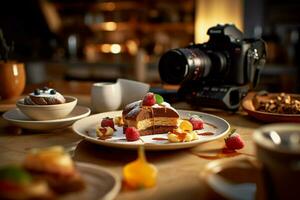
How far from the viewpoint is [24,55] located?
187 inches

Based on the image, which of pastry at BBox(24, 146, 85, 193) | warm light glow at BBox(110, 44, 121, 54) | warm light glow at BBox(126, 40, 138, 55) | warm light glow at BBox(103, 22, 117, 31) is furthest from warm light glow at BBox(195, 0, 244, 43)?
warm light glow at BBox(103, 22, 117, 31)

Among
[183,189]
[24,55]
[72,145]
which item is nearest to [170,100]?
[72,145]

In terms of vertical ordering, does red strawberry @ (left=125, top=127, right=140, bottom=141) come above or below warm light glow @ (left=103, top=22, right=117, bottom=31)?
below

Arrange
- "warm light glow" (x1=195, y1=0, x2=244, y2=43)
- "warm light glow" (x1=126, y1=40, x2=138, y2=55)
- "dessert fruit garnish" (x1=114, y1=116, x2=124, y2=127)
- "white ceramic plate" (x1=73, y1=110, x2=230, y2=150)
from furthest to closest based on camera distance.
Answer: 1. "warm light glow" (x1=126, y1=40, x2=138, y2=55)
2. "warm light glow" (x1=195, y1=0, x2=244, y2=43)
3. "dessert fruit garnish" (x1=114, y1=116, x2=124, y2=127)
4. "white ceramic plate" (x1=73, y1=110, x2=230, y2=150)

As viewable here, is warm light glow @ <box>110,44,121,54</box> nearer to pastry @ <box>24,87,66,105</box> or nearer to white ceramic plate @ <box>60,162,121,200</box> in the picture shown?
pastry @ <box>24,87,66,105</box>

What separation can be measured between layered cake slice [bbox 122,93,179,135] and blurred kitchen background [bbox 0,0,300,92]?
93.3 inches

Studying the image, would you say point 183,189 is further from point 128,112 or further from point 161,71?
point 161,71

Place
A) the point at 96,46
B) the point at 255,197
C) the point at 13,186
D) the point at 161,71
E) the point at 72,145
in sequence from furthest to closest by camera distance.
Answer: the point at 96,46 → the point at 161,71 → the point at 72,145 → the point at 255,197 → the point at 13,186

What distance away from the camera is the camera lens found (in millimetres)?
1126

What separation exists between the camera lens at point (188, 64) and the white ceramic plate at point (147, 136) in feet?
0.56

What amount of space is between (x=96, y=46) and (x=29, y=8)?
1.01m

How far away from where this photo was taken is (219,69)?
123 centimetres

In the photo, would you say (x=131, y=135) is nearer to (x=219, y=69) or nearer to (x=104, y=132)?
(x=104, y=132)

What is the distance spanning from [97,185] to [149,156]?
0.75 ft
